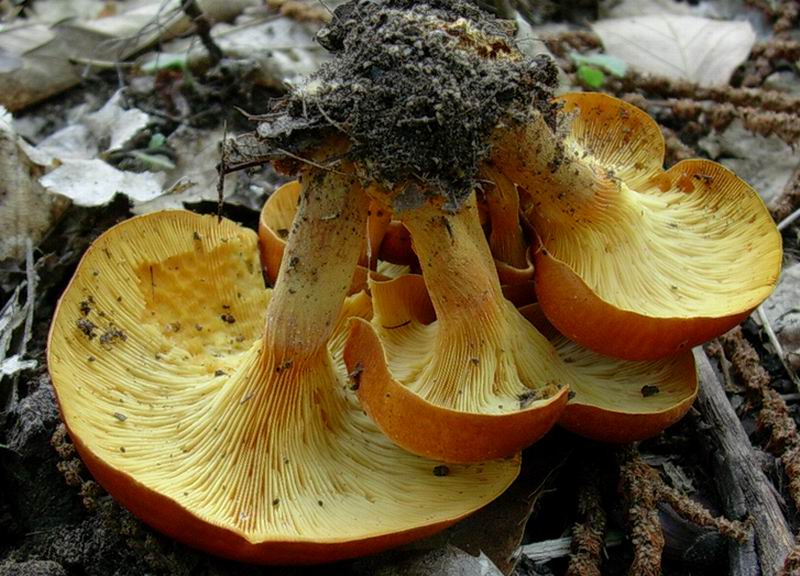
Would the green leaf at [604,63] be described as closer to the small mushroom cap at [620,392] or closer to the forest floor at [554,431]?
the forest floor at [554,431]

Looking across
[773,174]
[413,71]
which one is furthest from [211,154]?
[773,174]

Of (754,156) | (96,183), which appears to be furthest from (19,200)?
(754,156)

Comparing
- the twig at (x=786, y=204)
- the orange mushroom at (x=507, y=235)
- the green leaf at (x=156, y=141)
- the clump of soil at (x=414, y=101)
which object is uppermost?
the clump of soil at (x=414, y=101)

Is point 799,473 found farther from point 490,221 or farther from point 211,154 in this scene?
point 211,154

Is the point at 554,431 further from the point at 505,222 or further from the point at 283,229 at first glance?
the point at 283,229

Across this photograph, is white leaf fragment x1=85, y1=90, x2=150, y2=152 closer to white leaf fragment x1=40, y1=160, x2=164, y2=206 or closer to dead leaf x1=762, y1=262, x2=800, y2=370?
white leaf fragment x1=40, y1=160, x2=164, y2=206

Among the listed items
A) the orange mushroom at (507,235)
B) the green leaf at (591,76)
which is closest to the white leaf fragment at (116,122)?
the orange mushroom at (507,235)
